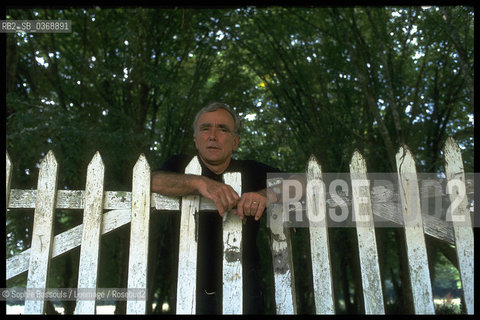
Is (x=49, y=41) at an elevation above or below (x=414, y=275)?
above

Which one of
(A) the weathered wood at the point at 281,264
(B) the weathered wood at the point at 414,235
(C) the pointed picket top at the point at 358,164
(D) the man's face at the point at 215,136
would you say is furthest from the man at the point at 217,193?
(B) the weathered wood at the point at 414,235

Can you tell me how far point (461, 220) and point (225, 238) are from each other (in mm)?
1200

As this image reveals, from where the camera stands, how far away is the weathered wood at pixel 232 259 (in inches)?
73.7

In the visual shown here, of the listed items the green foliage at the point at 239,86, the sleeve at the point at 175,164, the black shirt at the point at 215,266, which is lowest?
the black shirt at the point at 215,266

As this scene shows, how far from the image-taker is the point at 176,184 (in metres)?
1.94

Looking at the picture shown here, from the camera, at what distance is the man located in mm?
1887

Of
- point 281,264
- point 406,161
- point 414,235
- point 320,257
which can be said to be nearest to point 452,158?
point 406,161

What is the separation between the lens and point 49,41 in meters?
4.73

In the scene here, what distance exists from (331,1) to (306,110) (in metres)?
3.30

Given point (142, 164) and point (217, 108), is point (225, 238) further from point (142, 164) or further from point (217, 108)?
point (217, 108)

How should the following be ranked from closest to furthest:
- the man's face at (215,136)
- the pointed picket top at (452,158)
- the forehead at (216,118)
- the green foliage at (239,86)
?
the pointed picket top at (452,158)
the man's face at (215,136)
the forehead at (216,118)
the green foliage at (239,86)

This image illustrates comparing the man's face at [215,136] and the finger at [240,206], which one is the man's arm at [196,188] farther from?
the man's face at [215,136]

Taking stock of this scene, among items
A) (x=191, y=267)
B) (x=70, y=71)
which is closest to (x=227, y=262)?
(x=191, y=267)
